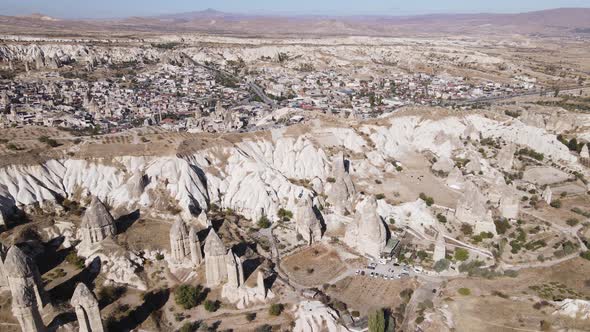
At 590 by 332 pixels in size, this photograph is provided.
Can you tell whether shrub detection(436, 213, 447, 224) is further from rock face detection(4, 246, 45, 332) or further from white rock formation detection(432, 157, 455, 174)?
rock face detection(4, 246, 45, 332)

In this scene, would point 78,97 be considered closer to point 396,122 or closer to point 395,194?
point 396,122

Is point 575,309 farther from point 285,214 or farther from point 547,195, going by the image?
point 285,214

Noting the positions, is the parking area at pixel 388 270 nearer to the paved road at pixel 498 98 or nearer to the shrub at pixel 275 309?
the shrub at pixel 275 309

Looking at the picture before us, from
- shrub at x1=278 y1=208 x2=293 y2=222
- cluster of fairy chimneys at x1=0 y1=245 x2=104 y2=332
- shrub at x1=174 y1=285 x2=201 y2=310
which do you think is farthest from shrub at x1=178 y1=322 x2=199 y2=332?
shrub at x1=278 y1=208 x2=293 y2=222

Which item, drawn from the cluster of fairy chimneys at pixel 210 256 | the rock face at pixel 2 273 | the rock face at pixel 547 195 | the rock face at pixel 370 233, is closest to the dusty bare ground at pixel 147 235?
the cluster of fairy chimneys at pixel 210 256

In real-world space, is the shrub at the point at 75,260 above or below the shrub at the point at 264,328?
above

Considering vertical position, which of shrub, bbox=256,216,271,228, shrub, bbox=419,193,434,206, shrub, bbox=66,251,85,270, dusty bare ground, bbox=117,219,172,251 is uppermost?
dusty bare ground, bbox=117,219,172,251

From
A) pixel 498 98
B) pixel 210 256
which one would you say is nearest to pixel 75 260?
pixel 210 256
